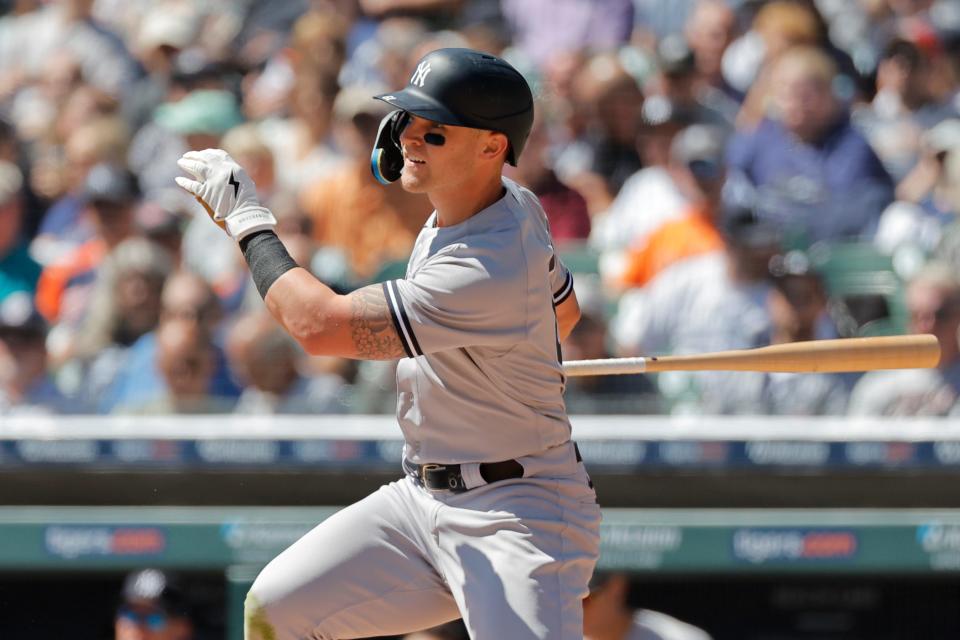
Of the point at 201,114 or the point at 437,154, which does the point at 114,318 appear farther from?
the point at 437,154

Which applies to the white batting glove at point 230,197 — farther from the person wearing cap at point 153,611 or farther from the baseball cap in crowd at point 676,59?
the baseball cap in crowd at point 676,59

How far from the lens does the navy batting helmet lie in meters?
2.63

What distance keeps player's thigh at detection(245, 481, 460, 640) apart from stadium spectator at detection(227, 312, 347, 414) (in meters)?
1.86

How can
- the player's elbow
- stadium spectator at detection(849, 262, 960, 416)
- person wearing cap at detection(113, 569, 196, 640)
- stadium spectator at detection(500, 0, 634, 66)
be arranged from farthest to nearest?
stadium spectator at detection(500, 0, 634, 66), stadium spectator at detection(849, 262, 960, 416), person wearing cap at detection(113, 569, 196, 640), the player's elbow

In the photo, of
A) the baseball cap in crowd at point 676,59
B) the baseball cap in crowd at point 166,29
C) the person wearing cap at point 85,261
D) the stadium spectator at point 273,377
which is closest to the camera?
the stadium spectator at point 273,377

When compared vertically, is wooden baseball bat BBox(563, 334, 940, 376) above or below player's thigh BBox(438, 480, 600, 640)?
above

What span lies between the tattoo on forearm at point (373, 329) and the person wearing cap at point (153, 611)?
1973mm

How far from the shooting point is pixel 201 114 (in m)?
6.01

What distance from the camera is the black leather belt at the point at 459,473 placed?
9.02ft

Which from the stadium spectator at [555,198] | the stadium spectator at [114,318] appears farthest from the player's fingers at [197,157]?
the stadium spectator at [555,198]

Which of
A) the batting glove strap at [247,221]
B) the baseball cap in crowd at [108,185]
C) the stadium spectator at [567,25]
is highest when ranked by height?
the stadium spectator at [567,25]

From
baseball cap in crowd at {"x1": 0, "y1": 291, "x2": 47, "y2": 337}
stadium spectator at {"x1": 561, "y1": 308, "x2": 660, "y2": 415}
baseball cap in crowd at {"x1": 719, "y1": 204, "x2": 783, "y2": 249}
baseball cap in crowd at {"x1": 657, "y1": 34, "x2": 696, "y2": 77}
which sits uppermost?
baseball cap in crowd at {"x1": 657, "y1": 34, "x2": 696, "y2": 77}

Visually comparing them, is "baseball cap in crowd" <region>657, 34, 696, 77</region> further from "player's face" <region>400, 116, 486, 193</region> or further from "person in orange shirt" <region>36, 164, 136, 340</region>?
"player's face" <region>400, 116, 486, 193</region>

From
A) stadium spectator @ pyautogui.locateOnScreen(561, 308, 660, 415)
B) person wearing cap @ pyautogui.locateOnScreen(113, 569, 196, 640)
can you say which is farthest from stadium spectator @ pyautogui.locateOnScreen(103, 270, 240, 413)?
stadium spectator @ pyautogui.locateOnScreen(561, 308, 660, 415)
